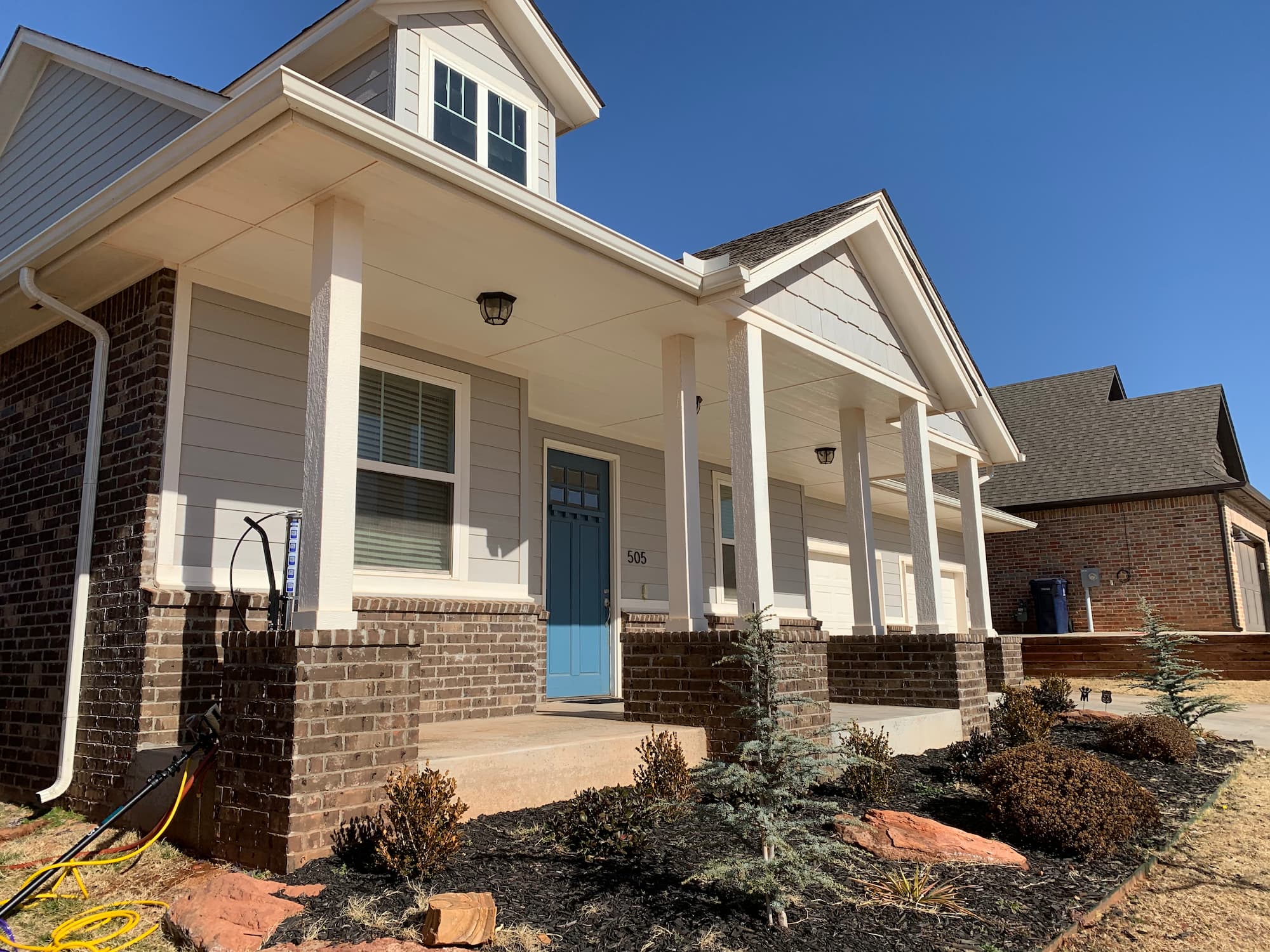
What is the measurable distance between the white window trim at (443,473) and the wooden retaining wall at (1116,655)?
1188cm

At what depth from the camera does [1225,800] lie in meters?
6.25

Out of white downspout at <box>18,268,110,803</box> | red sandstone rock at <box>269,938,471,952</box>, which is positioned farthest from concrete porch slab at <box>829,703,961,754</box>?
white downspout at <box>18,268,110,803</box>

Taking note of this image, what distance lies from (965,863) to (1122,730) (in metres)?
4.20

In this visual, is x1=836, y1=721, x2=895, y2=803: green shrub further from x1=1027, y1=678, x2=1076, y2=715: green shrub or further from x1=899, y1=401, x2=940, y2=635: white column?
x1=1027, y1=678, x2=1076, y2=715: green shrub

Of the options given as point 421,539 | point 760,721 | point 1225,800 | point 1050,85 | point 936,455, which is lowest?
point 1225,800

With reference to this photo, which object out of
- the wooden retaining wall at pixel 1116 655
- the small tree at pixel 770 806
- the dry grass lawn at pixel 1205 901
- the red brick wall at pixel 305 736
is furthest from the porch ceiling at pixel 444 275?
the wooden retaining wall at pixel 1116 655

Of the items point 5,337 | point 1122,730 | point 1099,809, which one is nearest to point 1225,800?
point 1122,730

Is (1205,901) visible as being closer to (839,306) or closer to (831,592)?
(839,306)

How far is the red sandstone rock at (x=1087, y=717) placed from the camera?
8934 millimetres

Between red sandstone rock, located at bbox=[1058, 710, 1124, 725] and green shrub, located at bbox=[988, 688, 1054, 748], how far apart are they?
4.41ft

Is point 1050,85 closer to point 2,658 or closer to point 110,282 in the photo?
point 110,282

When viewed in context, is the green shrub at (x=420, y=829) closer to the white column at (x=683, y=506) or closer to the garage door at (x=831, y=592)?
the white column at (x=683, y=506)

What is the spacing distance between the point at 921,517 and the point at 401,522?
4.77m

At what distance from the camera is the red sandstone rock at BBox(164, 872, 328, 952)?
10.2 feet
